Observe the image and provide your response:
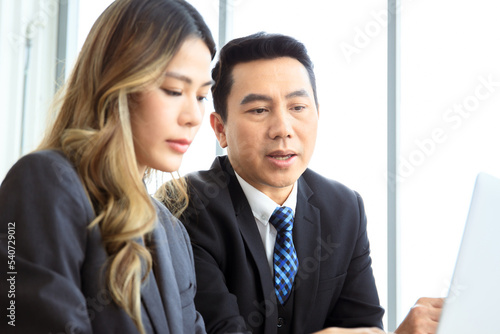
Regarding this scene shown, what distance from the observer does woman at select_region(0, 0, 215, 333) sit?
3.17ft

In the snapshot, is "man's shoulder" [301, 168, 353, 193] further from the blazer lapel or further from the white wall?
the white wall

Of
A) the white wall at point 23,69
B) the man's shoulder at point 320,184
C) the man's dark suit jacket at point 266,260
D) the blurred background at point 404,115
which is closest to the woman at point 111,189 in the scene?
the man's dark suit jacket at point 266,260

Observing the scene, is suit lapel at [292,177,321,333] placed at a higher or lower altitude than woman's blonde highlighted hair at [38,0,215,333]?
lower

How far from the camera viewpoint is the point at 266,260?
163 centimetres

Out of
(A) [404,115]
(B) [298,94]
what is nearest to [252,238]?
(B) [298,94]

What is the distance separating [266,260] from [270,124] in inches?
15.5

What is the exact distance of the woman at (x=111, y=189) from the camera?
96 cm

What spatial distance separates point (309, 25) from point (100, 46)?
1985 millimetres

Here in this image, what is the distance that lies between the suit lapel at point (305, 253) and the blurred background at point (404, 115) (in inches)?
46.0

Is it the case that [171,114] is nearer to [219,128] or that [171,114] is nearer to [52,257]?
[52,257]

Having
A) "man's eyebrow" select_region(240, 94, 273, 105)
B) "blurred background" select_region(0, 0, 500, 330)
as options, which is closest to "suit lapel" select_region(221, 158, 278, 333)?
"man's eyebrow" select_region(240, 94, 273, 105)

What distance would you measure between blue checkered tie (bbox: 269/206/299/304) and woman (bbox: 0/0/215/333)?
356 millimetres

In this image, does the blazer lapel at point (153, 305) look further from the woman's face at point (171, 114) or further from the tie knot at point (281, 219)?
the tie knot at point (281, 219)

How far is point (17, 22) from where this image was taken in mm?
3297
